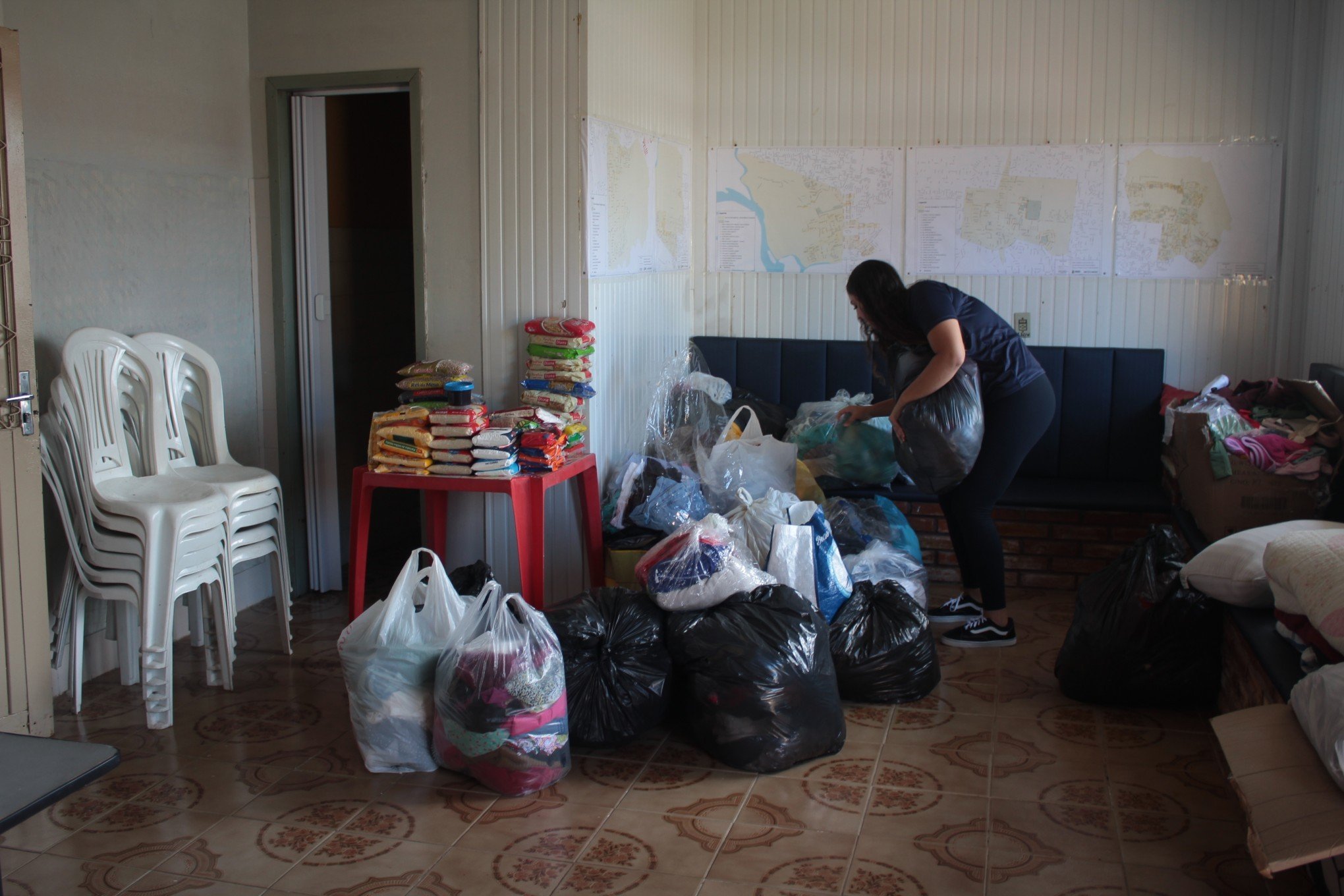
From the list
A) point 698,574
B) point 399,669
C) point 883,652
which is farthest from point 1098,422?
point 399,669

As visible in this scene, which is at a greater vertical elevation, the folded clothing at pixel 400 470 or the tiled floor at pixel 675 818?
the folded clothing at pixel 400 470

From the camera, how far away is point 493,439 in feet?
12.7

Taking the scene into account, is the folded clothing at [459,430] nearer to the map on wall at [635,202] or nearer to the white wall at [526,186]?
the white wall at [526,186]

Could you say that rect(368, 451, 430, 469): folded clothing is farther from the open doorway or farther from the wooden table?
the wooden table

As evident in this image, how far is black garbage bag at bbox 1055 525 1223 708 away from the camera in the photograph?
343cm

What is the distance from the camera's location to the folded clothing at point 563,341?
4.20 m

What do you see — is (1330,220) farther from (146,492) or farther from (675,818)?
(146,492)

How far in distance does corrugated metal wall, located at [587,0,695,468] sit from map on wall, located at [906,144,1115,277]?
1.14 metres

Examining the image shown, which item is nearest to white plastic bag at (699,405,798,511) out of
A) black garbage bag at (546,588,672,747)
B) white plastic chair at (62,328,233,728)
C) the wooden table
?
black garbage bag at (546,588,672,747)

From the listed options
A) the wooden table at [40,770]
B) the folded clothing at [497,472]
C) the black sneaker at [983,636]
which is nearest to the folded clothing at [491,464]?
the folded clothing at [497,472]

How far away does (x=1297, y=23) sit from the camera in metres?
4.92

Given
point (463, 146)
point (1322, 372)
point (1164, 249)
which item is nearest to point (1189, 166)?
point (1164, 249)

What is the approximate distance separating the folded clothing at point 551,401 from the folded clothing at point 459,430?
1.02ft

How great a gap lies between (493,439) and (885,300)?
1.43 meters
